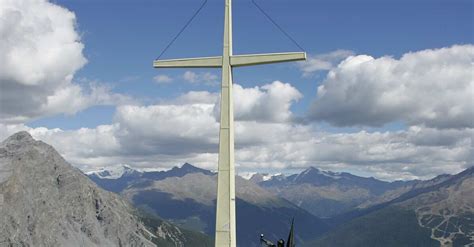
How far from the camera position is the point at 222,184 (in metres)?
37.4

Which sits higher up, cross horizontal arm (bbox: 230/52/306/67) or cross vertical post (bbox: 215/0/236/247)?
cross horizontal arm (bbox: 230/52/306/67)

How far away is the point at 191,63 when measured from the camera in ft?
129

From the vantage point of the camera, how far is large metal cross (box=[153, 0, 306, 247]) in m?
37.2

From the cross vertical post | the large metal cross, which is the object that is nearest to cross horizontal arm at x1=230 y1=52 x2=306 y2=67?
the large metal cross

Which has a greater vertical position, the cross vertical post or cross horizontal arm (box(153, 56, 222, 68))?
cross horizontal arm (box(153, 56, 222, 68))

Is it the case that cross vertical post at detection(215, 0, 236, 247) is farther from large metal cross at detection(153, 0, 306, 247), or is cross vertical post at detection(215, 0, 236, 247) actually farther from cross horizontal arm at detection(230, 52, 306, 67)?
cross horizontal arm at detection(230, 52, 306, 67)

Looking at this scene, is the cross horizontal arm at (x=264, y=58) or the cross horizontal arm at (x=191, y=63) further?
the cross horizontal arm at (x=191, y=63)

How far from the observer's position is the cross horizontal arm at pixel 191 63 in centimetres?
3900

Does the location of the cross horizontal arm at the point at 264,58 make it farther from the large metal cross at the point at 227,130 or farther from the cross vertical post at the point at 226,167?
the cross vertical post at the point at 226,167

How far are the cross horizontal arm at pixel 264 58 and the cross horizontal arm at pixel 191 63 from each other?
115cm

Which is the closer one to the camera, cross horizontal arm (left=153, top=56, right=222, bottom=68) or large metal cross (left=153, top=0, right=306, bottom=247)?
large metal cross (left=153, top=0, right=306, bottom=247)

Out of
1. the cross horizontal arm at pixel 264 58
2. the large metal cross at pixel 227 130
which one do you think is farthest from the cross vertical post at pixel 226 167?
the cross horizontal arm at pixel 264 58

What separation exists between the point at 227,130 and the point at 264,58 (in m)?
5.03

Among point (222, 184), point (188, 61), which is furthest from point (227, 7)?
point (222, 184)
